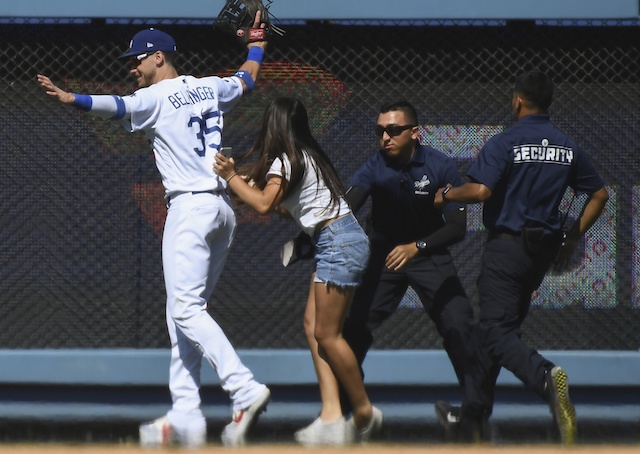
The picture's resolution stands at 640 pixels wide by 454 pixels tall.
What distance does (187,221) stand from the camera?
18.3 ft

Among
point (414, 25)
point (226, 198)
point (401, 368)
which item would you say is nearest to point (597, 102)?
point (414, 25)

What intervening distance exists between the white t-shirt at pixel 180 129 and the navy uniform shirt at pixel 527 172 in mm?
1394

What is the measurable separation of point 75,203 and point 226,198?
155 centimetres

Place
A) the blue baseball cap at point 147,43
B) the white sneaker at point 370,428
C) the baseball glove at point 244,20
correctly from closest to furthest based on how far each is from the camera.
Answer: the white sneaker at point 370,428 → the blue baseball cap at point 147,43 → the baseball glove at point 244,20

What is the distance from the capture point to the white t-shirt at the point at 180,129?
5625 millimetres

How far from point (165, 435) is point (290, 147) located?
1.56 metres

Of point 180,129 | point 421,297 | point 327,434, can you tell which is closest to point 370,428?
point 327,434

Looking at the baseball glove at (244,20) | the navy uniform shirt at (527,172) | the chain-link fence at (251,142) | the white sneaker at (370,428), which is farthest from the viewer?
the chain-link fence at (251,142)

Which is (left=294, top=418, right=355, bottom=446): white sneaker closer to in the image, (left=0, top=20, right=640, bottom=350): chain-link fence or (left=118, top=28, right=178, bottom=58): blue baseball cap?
(left=0, top=20, right=640, bottom=350): chain-link fence

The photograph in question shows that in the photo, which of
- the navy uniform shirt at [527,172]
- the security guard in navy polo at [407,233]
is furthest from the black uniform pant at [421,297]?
the navy uniform shirt at [527,172]

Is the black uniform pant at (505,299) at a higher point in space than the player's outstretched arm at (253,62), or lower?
lower

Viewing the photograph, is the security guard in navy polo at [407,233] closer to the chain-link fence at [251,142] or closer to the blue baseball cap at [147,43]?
the chain-link fence at [251,142]

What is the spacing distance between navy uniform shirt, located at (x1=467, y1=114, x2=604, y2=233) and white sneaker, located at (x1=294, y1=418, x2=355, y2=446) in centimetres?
133

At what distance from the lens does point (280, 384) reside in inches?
268
